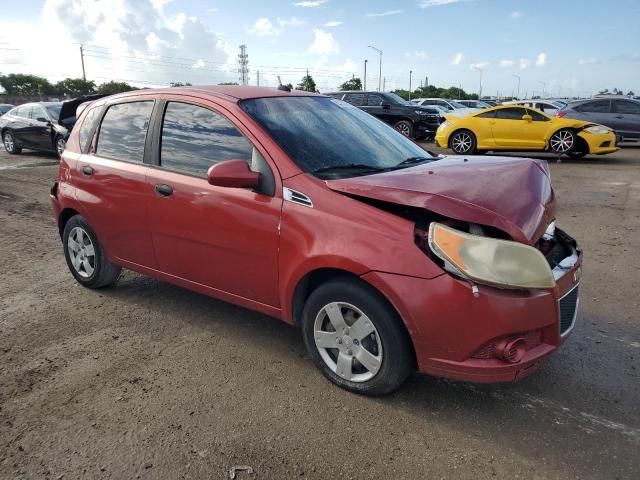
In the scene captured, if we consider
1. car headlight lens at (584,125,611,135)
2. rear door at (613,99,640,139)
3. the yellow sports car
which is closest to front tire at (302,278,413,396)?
the yellow sports car

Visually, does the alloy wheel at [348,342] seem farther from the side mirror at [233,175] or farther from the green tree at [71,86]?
the green tree at [71,86]

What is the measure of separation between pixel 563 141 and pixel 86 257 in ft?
41.7

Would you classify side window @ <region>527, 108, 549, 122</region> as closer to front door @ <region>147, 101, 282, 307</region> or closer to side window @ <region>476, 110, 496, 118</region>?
side window @ <region>476, 110, 496, 118</region>

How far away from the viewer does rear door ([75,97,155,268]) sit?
3.86 m

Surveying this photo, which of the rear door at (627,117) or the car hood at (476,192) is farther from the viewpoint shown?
the rear door at (627,117)

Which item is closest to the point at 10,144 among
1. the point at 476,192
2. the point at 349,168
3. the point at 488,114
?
Result: the point at 488,114

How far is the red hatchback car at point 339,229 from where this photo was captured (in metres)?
2.53

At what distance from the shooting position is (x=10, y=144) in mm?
15109

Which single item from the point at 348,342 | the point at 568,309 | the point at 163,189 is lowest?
the point at 348,342

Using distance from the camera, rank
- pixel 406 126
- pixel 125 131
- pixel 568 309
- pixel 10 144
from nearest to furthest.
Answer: pixel 568 309, pixel 125 131, pixel 10 144, pixel 406 126

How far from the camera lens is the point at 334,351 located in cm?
305

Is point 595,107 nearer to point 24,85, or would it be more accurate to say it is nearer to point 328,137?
point 328,137

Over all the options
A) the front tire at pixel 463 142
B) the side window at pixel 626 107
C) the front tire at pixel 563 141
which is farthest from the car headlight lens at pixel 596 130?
the side window at pixel 626 107

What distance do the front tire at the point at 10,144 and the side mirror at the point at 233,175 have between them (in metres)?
14.4
